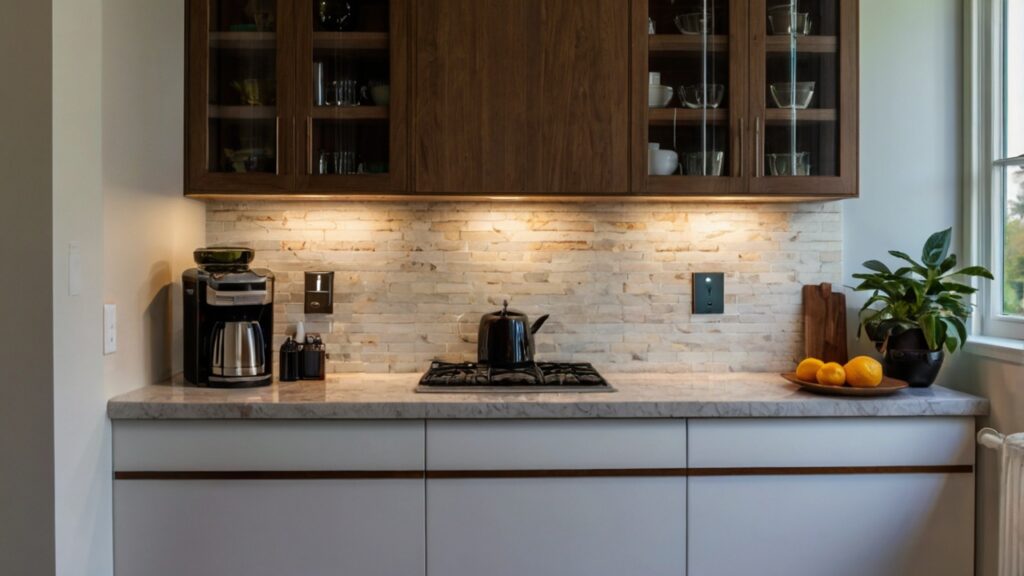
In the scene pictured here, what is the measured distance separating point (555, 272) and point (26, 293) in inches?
59.3

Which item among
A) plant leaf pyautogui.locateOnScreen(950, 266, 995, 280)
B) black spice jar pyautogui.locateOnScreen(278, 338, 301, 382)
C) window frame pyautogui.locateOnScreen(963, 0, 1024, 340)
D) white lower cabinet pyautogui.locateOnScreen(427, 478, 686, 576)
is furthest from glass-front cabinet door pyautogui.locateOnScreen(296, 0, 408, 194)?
window frame pyautogui.locateOnScreen(963, 0, 1024, 340)

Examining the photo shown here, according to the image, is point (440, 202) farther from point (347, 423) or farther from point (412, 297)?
point (347, 423)

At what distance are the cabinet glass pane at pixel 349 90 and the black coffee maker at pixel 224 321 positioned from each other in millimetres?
368

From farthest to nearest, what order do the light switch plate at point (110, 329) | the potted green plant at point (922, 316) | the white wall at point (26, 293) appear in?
the potted green plant at point (922, 316)
the light switch plate at point (110, 329)
the white wall at point (26, 293)

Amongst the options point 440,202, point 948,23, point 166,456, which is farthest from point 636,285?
point 166,456

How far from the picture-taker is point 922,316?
7.43 feet

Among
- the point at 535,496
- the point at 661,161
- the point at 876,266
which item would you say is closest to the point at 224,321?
the point at 535,496

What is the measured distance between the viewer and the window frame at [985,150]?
236 cm

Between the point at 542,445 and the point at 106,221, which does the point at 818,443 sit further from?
the point at 106,221

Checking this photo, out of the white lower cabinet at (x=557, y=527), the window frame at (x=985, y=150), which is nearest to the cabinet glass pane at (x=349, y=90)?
the white lower cabinet at (x=557, y=527)

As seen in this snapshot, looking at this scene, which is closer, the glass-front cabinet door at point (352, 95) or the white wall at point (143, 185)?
the white wall at point (143, 185)

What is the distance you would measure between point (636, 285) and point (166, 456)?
150 centimetres

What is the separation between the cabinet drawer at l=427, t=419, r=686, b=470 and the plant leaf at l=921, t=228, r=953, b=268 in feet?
3.16

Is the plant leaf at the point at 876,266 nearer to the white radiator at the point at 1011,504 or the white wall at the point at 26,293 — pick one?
the white radiator at the point at 1011,504
